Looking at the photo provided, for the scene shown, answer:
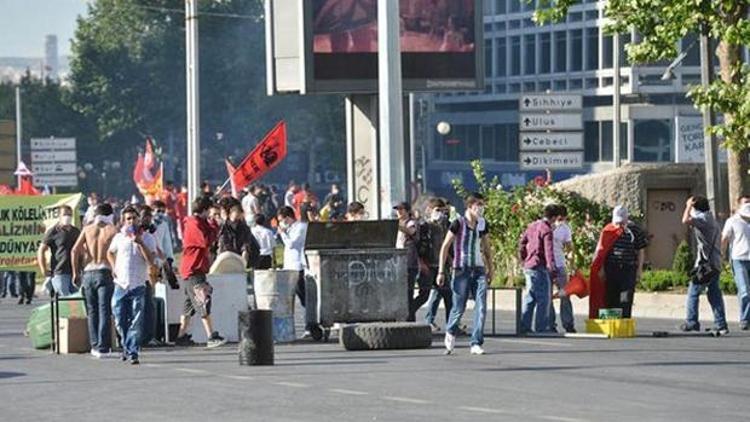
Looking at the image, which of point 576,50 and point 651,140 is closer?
point 651,140

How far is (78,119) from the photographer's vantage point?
116438 millimetres

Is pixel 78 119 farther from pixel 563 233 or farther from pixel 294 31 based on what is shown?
pixel 563 233

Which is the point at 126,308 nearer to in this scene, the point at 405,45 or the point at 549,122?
the point at 549,122

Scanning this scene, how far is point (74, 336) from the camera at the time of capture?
2578 cm

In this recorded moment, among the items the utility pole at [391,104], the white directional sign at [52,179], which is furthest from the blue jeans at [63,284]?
the white directional sign at [52,179]

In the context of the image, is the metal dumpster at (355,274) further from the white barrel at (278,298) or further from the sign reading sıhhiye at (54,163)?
the sign reading sıhhiye at (54,163)

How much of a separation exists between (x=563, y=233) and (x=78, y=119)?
8958 cm

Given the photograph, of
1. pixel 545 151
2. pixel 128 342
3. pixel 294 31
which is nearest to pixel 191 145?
pixel 294 31

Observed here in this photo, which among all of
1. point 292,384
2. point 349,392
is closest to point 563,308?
point 292,384

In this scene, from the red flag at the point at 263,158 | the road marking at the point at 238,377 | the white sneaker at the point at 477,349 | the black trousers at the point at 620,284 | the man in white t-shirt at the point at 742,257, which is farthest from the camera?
the red flag at the point at 263,158

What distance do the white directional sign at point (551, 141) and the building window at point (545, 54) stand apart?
57943 millimetres

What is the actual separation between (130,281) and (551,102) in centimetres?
1661

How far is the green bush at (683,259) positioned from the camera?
35125mm

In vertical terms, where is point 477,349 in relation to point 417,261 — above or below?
below
